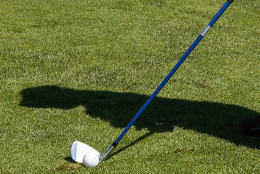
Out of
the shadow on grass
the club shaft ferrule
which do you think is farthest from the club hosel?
the shadow on grass

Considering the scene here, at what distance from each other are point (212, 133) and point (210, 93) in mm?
1600

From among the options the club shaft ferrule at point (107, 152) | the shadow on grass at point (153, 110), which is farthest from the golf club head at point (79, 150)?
the shadow on grass at point (153, 110)

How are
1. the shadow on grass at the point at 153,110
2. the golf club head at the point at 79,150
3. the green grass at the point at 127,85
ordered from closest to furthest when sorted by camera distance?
the golf club head at the point at 79,150
the green grass at the point at 127,85
the shadow on grass at the point at 153,110

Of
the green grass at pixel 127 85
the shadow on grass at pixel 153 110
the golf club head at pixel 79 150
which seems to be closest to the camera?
the golf club head at pixel 79 150

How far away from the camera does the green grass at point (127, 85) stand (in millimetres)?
6246

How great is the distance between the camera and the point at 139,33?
1145 centimetres

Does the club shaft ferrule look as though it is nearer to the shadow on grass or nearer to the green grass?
the green grass

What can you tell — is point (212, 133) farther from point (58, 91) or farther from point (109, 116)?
point (58, 91)

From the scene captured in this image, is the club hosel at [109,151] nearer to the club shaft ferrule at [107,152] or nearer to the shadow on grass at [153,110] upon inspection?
the club shaft ferrule at [107,152]

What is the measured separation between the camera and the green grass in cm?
625

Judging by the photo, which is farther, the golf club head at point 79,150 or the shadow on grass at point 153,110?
the shadow on grass at point 153,110

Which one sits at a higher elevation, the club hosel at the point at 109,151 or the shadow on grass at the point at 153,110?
the club hosel at the point at 109,151

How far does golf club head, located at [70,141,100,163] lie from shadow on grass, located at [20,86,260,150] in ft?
2.20

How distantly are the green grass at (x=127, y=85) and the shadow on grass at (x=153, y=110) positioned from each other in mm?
15
